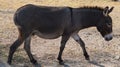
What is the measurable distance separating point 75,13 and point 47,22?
640 millimetres

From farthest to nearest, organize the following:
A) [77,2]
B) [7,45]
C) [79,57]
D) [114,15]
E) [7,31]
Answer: [77,2] < [114,15] < [7,31] < [7,45] < [79,57]

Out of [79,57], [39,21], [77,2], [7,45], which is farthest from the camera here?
[77,2]

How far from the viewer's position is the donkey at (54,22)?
7.01m

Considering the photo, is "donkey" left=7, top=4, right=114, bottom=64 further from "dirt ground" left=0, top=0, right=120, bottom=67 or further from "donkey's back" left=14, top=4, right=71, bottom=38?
"dirt ground" left=0, top=0, right=120, bottom=67

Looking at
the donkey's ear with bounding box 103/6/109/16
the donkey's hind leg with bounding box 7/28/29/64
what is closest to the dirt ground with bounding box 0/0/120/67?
the donkey's hind leg with bounding box 7/28/29/64

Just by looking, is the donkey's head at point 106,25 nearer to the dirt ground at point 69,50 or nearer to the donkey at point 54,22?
the donkey at point 54,22

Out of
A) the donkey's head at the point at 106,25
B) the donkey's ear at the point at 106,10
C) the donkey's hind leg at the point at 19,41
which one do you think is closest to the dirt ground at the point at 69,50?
the donkey's hind leg at the point at 19,41

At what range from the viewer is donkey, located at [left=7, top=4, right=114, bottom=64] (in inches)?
276

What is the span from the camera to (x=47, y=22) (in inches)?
284

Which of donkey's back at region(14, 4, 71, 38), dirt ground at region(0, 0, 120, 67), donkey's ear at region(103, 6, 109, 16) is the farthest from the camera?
dirt ground at region(0, 0, 120, 67)

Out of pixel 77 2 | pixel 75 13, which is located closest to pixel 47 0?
pixel 77 2

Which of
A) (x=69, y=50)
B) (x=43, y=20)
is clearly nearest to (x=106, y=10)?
(x=43, y=20)

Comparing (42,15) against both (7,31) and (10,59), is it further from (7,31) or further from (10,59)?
(7,31)

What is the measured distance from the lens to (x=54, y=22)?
286 inches
